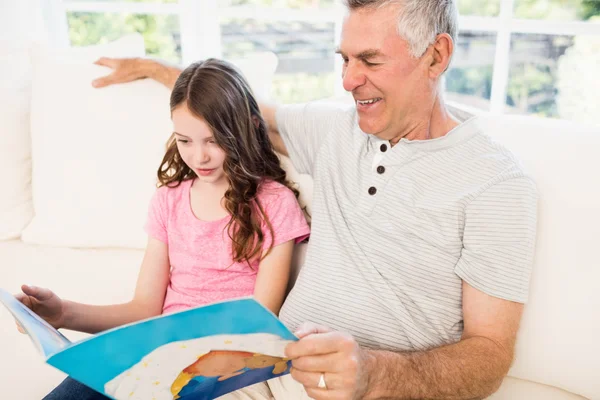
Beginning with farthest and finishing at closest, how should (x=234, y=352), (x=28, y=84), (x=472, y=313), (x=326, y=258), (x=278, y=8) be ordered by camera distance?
(x=278, y=8) → (x=28, y=84) → (x=326, y=258) → (x=472, y=313) → (x=234, y=352)

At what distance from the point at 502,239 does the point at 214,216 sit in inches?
25.5

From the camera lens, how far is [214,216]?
54.8 inches

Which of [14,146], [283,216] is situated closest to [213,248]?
[283,216]

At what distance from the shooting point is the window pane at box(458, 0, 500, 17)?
8.22ft

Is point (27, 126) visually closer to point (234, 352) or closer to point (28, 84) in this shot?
point (28, 84)

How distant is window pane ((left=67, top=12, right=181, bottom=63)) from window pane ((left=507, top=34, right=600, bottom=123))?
5.04 ft

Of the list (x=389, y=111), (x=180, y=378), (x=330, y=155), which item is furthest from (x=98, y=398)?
(x=389, y=111)

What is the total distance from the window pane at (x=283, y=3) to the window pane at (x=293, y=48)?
0.08 metres

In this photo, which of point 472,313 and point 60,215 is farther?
point 60,215

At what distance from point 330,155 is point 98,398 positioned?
69 centimetres

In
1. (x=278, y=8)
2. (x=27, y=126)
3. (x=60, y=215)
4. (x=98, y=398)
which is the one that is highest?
(x=278, y=8)

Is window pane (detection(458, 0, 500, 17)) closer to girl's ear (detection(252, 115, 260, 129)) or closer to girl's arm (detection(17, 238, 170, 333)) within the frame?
girl's ear (detection(252, 115, 260, 129))

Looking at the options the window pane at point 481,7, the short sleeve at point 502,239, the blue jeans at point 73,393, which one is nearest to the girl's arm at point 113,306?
the blue jeans at point 73,393

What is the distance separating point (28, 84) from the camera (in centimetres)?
190
